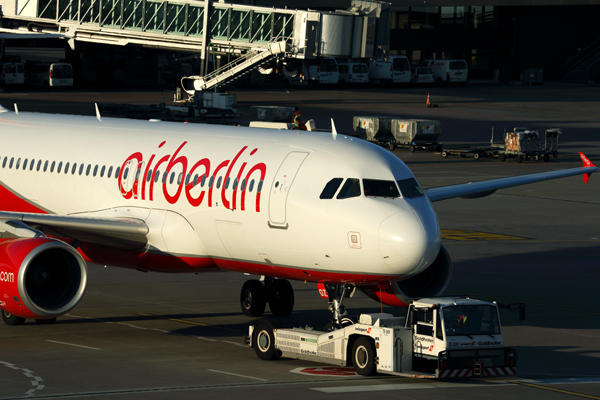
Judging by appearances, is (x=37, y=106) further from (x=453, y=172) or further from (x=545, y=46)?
(x=545, y=46)

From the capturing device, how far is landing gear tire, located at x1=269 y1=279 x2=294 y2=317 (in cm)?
2803

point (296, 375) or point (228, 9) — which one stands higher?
point (228, 9)

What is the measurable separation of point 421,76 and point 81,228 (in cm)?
10332

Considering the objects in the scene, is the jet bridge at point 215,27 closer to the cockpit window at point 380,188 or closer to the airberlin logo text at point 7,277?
the airberlin logo text at point 7,277

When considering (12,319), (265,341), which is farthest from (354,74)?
(265,341)

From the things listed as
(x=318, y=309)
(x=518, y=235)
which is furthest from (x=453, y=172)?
(x=318, y=309)

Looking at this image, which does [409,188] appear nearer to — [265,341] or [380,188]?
[380,188]

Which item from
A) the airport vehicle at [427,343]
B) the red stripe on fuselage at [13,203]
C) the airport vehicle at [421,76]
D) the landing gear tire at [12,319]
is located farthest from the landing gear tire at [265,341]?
the airport vehicle at [421,76]

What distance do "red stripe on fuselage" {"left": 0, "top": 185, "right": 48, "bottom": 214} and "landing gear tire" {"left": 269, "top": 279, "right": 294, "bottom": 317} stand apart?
7.53 m

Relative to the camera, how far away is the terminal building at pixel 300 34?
8538 cm

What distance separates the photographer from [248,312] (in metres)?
28.1

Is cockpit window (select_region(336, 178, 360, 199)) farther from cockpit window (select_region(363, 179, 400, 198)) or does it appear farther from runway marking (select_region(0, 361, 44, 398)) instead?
runway marking (select_region(0, 361, 44, 398))

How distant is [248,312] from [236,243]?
4126 mm

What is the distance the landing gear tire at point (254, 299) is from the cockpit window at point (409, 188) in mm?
6764
